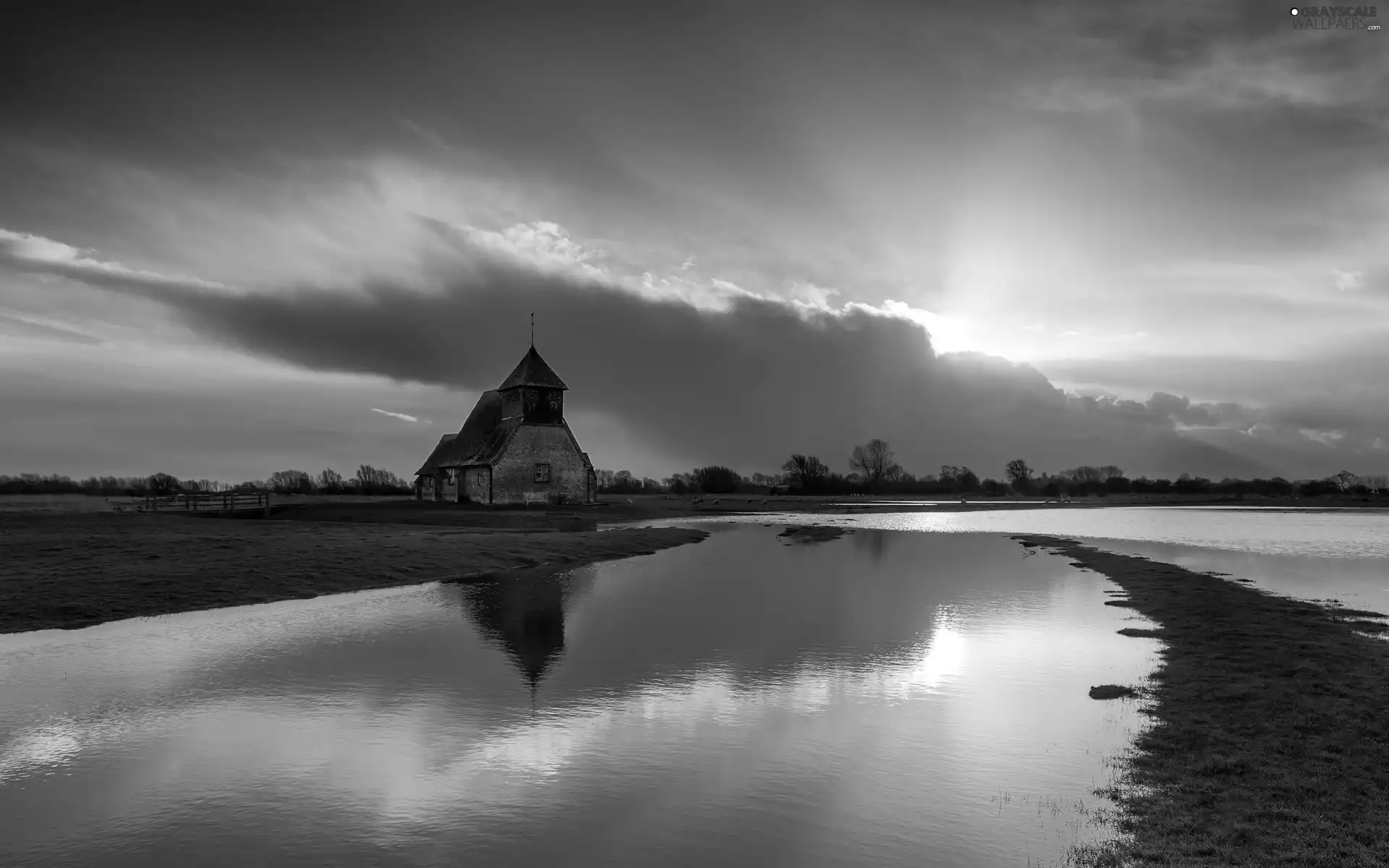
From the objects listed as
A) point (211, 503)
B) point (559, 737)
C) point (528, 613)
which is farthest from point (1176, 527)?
point (211, 503)

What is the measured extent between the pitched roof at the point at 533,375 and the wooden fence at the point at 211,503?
25.0 metres

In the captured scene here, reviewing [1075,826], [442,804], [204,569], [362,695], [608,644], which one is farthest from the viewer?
[204,569]

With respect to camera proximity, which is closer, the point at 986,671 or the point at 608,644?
the point at 986,671

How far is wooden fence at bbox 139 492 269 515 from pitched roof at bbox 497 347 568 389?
82.1ft

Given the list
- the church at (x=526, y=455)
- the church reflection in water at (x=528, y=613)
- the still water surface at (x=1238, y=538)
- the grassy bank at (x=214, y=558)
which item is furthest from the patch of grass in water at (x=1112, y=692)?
the church at (x=526, y=455)

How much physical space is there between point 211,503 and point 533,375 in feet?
101

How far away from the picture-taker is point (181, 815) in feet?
38.0

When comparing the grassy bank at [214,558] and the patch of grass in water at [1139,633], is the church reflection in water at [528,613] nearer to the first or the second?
the grassy bank at [214,558]

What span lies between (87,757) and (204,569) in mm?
23079

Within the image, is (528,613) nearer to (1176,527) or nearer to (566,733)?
(566,733)

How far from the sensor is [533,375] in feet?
274

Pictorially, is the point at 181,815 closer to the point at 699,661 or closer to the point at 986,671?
the point at 699,661

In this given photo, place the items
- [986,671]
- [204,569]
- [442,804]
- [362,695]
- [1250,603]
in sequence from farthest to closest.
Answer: [204,569]
[1250,603]
[986,671]
[362,695]
[442,804]

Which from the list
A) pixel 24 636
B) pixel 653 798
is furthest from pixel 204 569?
pixel 653 798
